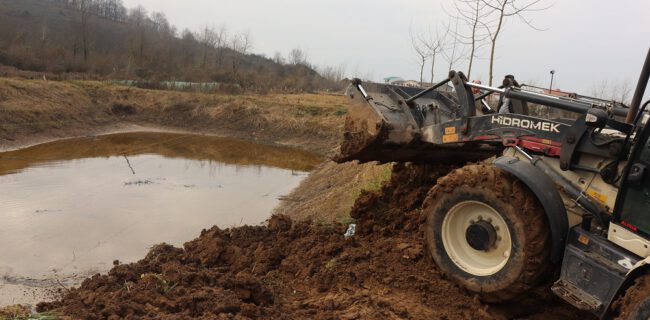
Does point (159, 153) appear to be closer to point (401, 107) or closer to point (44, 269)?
point (44, 269)

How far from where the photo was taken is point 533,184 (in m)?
4.36

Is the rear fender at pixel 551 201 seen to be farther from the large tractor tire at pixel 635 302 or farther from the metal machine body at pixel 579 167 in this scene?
the large tractor tire at pixel 635 302

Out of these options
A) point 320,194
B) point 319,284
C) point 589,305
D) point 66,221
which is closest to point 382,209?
point 319,284

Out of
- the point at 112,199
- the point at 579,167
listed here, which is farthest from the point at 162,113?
the point at 579,167

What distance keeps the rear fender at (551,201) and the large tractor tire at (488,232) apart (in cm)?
8

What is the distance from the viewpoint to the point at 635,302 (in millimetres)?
3395

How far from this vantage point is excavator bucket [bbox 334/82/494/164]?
6156mm

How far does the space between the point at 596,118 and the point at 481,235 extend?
1.47m

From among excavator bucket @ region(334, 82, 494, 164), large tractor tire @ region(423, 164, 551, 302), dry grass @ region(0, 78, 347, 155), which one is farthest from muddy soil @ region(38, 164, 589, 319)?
dry grass @ region(0, 78, 347, 155)

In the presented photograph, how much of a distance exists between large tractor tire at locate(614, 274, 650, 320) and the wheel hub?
1280mm

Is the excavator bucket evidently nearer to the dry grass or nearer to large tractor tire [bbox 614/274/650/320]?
large tractor tire [bbox 614/274/650/320]

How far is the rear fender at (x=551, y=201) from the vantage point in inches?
167

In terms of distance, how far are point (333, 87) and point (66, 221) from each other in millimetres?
49555

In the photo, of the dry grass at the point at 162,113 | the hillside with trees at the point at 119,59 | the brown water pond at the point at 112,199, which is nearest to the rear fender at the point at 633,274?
the brown water pond at the point at 112,199
